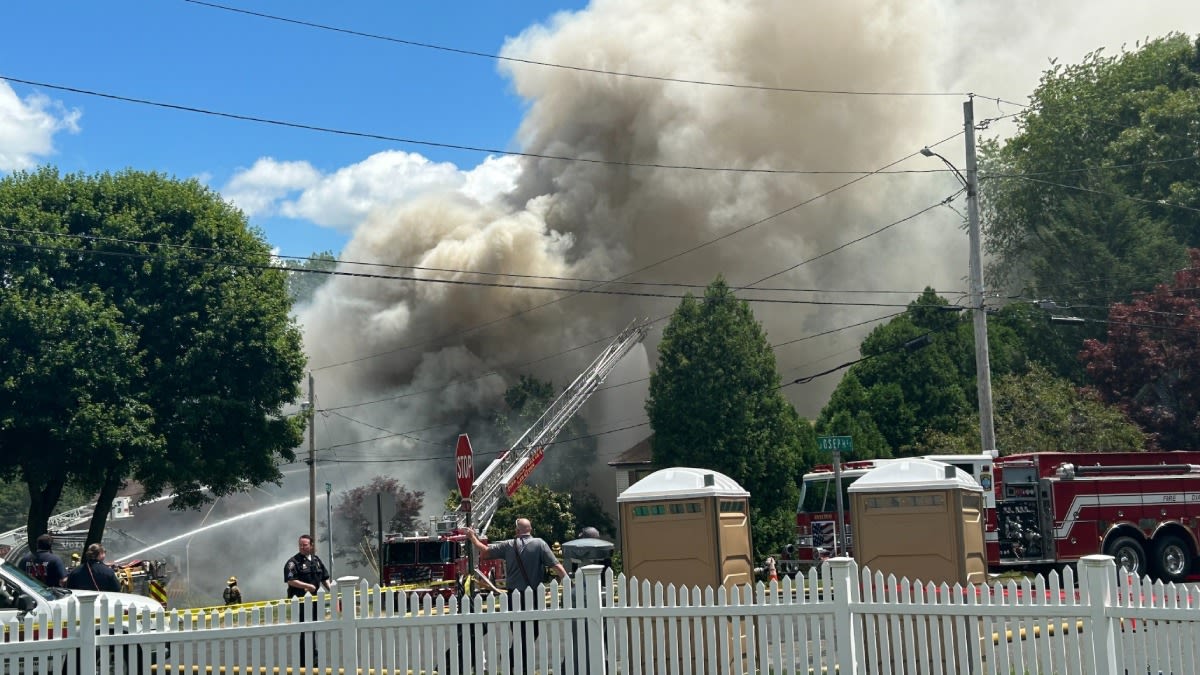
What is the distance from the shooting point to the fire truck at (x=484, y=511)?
29734 millimetres

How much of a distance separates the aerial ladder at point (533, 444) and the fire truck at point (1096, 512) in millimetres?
17442

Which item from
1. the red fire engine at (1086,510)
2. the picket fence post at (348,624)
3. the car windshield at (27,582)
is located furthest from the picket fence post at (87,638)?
the red fire engine at (1086,510)

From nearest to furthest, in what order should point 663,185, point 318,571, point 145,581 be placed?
1. point 318,571
2. point 145,581
3. point 663,185

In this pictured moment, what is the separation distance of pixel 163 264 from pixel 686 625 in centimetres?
2467

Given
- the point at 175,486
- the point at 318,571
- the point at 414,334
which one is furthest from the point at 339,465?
the point at 318,571

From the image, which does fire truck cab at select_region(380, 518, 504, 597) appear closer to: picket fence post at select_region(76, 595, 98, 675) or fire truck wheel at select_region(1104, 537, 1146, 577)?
fire truck wheel at select_region(1104, 537, 1146, 577)

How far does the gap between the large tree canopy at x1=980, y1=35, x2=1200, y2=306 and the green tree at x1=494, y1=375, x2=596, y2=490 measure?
19.2m

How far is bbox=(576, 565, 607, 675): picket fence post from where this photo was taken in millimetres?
10672

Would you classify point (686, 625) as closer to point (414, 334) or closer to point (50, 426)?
point (50, 426)

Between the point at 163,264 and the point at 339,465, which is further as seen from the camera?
the point at 339,465

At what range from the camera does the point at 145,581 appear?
94.5 ft

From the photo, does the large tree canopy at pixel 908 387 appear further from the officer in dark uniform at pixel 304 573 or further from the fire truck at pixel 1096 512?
the officer in dark uniform at pixel 304 573

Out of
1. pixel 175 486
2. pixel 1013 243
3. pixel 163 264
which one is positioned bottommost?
pixel 175 486

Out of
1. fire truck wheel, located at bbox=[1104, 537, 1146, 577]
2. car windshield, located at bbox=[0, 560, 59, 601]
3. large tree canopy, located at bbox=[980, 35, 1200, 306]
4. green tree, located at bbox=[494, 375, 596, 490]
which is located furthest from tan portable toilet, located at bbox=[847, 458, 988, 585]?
green tree, located at bbox=[494, 375, 596, 490]
